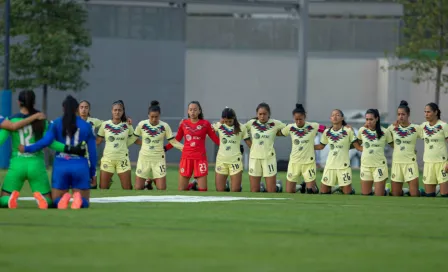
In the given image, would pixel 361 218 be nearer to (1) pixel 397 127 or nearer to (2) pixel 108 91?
(1) pixel 397 127

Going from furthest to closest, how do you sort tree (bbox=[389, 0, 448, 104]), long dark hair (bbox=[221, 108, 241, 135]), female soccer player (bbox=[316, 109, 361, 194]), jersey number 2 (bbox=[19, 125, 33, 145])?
tree (bbox=[389, 0, 448, 104]) → long dark hair (bbox=[221, 108, 241, 135]) → female soccer player (bbox=[316, 109, 361, 194]) → jersey number 2 (bbox=[19, 125, 33, 145])

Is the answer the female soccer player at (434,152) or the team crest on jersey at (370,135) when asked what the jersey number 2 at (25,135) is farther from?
the female soccer player at (434,152)

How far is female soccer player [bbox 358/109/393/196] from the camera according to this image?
2694 cm

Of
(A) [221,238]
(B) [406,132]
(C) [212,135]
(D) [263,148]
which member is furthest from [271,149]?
(A) [221,238]

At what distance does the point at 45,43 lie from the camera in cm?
4431

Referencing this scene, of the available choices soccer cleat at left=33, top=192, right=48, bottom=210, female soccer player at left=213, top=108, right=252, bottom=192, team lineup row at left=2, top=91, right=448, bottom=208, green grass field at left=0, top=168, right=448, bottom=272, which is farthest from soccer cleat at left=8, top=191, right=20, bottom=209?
female soccer player at left=213, top=108, right=252, bottom=192

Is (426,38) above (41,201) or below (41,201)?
above

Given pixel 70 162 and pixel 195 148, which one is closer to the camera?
pixel 70 162

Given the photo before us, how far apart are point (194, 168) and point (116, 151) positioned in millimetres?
1729

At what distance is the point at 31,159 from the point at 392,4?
4180 cm

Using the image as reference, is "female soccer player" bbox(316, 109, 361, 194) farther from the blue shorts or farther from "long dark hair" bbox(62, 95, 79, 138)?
"long dark hair" bbox(62, 95, 79, 138)

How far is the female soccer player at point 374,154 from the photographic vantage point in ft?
88.4

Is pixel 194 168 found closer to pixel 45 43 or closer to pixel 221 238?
pixel 221 238

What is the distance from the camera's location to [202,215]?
1686 centimetres
